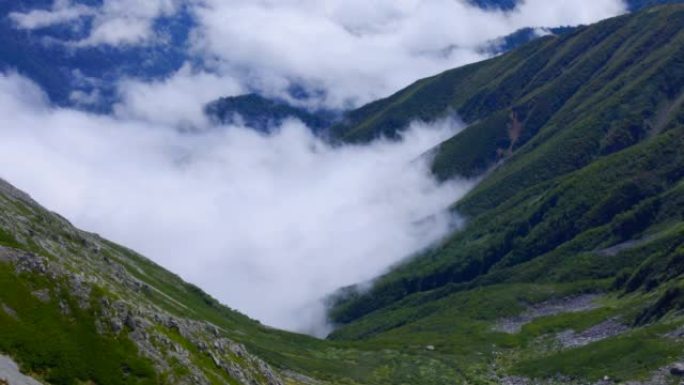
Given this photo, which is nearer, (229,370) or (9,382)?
(9,382)

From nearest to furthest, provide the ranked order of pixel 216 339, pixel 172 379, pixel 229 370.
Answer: pixel 172 379 → pixel 229 370 → pixel 216 339

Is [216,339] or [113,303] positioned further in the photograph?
[216,339]

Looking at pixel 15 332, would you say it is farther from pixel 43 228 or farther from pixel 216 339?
pixel 43 228

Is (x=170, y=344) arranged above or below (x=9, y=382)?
above

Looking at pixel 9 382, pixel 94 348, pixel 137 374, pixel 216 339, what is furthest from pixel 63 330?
pixel 216 339

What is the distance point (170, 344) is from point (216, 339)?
27.0 meters

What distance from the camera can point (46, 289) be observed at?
91.2 meters

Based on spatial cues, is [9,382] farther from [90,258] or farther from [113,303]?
[90,258]

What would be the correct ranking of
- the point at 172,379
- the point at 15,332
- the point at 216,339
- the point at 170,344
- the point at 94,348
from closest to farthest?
1. the point at 15,332
2. the point at 94,348
3. the point at 172,379
4. the point at 170,344
5. the point at 216,339

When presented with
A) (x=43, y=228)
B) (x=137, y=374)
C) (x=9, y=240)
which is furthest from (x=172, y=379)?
(x=43, y=228)

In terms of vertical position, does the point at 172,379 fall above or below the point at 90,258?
below

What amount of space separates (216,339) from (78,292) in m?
38.2

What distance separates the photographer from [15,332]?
Result: 82.6m

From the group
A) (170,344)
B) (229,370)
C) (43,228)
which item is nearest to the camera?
(170,344)
